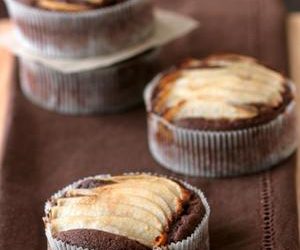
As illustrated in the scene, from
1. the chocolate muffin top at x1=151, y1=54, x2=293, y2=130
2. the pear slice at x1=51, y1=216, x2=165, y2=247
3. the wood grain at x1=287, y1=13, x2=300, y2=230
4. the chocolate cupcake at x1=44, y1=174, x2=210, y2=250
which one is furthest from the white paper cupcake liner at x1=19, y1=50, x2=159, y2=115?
the pear slice at x1=51, y1=216, x2=165, y2=247

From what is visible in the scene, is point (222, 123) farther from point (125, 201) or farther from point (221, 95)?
point (125, 201)

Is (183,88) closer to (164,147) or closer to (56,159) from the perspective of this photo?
(164,147)

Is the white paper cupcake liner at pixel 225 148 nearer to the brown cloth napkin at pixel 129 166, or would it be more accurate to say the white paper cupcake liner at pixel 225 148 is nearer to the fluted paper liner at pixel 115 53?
the brown cloth napkin at pixel 129 166

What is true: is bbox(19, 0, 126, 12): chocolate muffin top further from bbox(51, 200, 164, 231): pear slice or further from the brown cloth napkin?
bbox(51, 200, 164, 231): pear slice

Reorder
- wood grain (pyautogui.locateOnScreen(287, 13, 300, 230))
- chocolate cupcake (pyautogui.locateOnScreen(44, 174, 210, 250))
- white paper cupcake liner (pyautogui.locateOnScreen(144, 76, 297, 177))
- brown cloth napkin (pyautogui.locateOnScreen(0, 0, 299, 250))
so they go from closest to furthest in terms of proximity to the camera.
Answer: chocolate cupcake (pyautogui.locateOnScreen(44, 174, 210, 250)) → brown cloth napkin (pyautogui.locateOnScreen(0, 0, 299, 250)) → white paper cupcake liner (pyautogui.locateOnScreen(144, 76, 297, 177)) → wood grain (pyautogui.locateOnScreen(287, 13, 300, 230))

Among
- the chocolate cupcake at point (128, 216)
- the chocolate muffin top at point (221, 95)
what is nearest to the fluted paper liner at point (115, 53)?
the chocolate muffin top at point (221, 95)

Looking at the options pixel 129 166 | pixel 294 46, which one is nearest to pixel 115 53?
pixel 129 166
